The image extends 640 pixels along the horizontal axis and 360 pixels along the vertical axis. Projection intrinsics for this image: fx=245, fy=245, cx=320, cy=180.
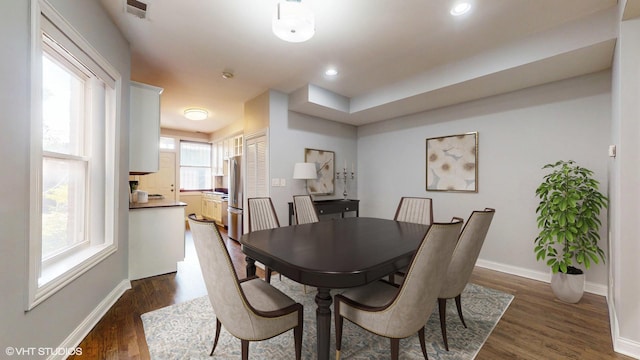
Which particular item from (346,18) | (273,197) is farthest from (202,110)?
(346,18)

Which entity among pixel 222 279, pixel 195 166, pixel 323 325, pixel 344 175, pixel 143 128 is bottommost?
pixel 323 325

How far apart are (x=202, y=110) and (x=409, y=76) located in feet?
12.1

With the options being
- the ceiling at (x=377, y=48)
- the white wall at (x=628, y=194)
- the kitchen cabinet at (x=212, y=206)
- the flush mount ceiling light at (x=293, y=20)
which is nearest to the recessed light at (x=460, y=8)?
the ceiling at (x=377, y=48)

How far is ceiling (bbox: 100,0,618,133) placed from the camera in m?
2.04

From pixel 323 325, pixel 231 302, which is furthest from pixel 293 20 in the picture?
pixel 323 325

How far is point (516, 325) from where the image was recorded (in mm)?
2061

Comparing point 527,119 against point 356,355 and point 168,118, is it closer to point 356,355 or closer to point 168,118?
point 356,355

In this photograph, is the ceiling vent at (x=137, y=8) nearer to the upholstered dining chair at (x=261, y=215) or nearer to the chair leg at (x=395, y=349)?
the upholstered dining chair at (x=261, y=215)

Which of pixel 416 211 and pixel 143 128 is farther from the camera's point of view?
pixel 416 211

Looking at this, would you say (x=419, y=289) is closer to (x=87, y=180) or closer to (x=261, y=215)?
(x=261, y=215)

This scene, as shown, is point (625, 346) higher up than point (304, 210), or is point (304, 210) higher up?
point (304, 210)

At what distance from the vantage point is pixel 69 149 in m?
1.94

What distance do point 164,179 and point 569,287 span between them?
795cm

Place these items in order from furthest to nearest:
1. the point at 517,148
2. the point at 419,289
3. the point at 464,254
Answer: the point at 517,148, the point at 464,254, the point at 419,289
